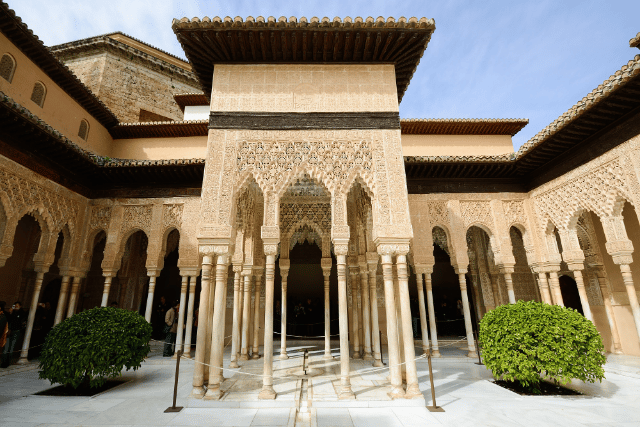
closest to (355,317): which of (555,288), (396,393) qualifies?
(396,393)

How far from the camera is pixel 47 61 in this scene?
9078mm

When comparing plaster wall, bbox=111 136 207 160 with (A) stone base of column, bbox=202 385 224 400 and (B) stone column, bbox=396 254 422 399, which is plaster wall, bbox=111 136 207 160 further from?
(B) stone column, bbox=396 254 422 399

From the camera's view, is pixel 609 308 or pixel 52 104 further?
pixel 52 104

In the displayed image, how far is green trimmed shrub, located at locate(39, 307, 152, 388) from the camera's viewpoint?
203 inches

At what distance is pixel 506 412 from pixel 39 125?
10.4 meters

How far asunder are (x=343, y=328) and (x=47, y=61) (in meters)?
10.9

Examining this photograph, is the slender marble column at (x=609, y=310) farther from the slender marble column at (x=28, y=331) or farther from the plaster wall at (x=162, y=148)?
the slender marble column at (x=28, y=331)

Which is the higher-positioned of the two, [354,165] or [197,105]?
[197,105]

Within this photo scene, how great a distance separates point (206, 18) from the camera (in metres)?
5.82

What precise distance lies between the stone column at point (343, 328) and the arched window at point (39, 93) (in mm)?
9898

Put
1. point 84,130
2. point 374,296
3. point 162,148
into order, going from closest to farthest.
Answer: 1. point 374,296
2. point 84,130
3. point 162,148

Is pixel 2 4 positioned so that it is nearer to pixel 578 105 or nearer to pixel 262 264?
pixel 262 264

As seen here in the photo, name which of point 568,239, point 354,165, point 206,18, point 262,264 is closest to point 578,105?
point 568,239

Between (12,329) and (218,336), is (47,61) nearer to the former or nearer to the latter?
(12,329)
